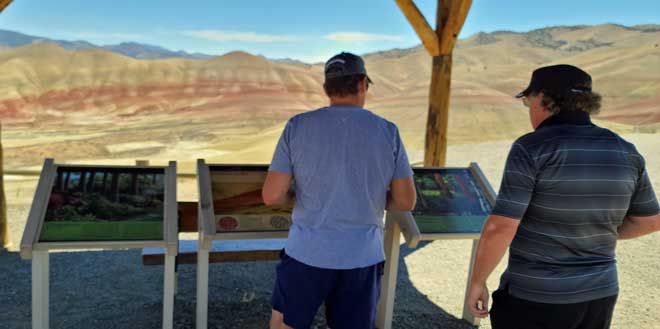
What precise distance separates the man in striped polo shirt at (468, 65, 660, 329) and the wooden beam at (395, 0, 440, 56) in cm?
380

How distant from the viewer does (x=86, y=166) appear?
121 inches

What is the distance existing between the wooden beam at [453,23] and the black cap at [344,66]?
3569 mm

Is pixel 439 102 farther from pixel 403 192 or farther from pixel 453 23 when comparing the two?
pixel 403 192

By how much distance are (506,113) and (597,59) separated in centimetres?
4019

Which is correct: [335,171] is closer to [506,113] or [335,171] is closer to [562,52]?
[506,113]

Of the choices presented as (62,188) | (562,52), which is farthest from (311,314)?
(562,52)

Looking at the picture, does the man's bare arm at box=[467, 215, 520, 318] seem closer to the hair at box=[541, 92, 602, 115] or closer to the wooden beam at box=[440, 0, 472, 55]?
the hair at box=[541, 92, 602, 115]

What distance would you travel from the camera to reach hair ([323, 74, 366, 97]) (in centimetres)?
202

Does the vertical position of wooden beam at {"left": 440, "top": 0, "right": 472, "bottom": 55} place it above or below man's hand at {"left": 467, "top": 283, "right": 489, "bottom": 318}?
above

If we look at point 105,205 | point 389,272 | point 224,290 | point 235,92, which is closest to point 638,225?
point 389,272

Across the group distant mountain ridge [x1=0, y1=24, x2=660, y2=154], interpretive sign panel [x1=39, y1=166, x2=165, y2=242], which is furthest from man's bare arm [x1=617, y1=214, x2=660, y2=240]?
distant mountain ridge [x1=0, y1=24, x2=660, y2=154]

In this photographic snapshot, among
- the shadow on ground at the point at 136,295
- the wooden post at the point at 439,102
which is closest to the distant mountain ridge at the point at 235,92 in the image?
the wooden post at the point at 439,102

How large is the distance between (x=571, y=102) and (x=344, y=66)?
83 centimetres

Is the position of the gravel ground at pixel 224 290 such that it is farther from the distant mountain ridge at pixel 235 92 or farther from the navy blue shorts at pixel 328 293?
the distant mountain ridge at pixel 235 92
